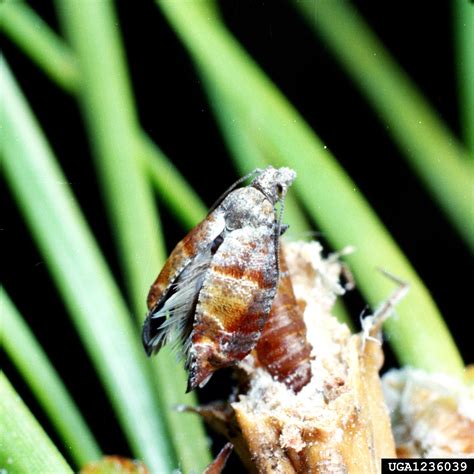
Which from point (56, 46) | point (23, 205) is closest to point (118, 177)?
point (23, 205)

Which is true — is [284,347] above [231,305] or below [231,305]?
below

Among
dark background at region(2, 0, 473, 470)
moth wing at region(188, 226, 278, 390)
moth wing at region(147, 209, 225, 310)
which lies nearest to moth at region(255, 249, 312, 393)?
moth wing at region(188, 226, 278, 390)

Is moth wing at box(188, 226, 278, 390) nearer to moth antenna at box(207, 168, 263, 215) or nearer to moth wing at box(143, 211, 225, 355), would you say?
moth wing at box(143, 211, 225, 355)

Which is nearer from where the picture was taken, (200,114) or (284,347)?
(284,347)

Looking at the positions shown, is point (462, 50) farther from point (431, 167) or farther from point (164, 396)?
point (164, 396)

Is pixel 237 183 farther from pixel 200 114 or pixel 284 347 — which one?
pixel 284 347

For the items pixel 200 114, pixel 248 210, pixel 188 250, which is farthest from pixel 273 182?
pixel 200 114
